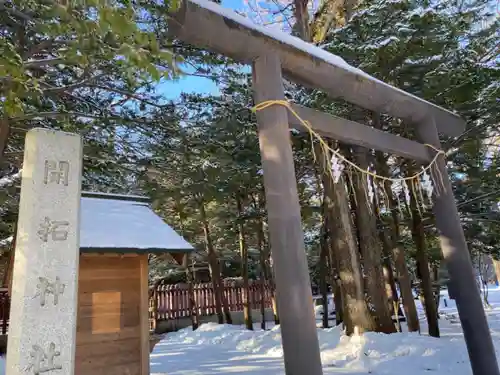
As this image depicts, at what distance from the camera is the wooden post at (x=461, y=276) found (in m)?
4.50

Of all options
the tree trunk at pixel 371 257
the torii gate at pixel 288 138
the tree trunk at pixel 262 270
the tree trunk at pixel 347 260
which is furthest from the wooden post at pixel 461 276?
the tree trunk at pixel 262 270

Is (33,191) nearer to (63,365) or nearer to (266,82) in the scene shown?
(63,365)

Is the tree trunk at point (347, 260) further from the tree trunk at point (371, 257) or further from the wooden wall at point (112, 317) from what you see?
the wooden wall at point (112, 317)

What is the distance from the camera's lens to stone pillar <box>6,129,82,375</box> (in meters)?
2.21

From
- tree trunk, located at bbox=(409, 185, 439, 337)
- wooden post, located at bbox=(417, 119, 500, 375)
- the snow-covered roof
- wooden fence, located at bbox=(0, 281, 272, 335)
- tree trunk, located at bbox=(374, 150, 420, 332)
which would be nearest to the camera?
wooden post, located at bbox=(417, 119, 500, 375)

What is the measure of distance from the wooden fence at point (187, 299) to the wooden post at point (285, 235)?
518 inches

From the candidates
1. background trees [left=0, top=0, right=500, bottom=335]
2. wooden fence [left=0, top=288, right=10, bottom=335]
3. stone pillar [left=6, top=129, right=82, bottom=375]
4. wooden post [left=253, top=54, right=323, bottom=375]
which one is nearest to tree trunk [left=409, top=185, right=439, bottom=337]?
background trees [left=0, top=0, right=500, bottom=335]

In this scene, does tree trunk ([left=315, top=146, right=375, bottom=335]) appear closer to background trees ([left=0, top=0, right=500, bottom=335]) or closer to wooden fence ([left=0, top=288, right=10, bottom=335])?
background trees ([left=0, top=0, right=500, bottom=335])

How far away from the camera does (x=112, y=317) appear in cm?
511

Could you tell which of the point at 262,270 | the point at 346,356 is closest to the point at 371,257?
the point at 346,356

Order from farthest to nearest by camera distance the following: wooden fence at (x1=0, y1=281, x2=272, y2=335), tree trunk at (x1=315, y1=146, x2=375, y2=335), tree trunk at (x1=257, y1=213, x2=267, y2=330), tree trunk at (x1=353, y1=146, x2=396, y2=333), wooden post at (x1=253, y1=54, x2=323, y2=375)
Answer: wooden fence at (x1=0, y1=281, x2=272, y2=335)
tree trunk at (x1=257, y1=213, x2=267, y2=330)
tree trunk at (x1=353, y1=146, x2=396, y2=333)
tree trunk at (x1=315, y1=146, x2=375, y2=335)
wooden post at (x1=253, y1=54, x2=323, y2=375)

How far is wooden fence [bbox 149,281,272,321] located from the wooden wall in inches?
408

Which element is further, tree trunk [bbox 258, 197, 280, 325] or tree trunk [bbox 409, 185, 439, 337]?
tree trunk [bbox 258, 197, 280, 325]

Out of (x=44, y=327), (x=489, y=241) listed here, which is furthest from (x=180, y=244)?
(x=489, y=241)
